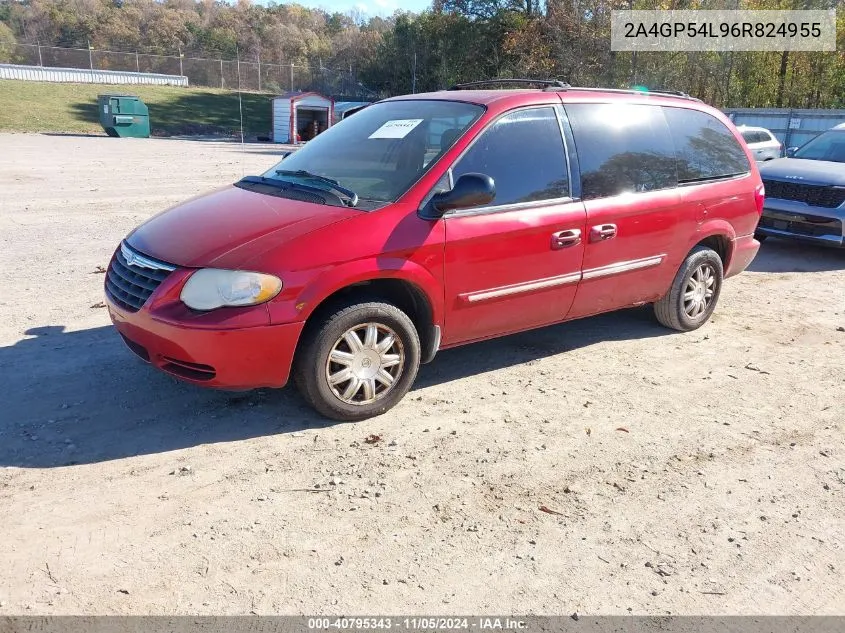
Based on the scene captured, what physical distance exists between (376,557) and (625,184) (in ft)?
11.0

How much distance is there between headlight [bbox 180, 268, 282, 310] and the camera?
12.1 feet

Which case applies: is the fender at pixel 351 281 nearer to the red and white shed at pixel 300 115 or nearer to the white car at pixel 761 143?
the white car at pixel 761 143

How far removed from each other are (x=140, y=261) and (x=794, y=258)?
8.59m

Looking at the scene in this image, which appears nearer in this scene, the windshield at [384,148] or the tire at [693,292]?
the windshield at [384,148]

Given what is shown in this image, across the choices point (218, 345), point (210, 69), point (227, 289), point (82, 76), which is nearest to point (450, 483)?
point (218, 345)

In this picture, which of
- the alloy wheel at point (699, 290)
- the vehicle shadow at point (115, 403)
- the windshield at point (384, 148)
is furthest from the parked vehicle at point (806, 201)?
the windshield at point (384, 148)

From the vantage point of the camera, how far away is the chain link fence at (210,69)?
52625 mm

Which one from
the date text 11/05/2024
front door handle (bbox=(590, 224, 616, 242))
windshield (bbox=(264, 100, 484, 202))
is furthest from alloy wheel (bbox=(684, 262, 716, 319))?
the date text 11/05/2024

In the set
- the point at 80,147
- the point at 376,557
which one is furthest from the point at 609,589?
the point at 80,147

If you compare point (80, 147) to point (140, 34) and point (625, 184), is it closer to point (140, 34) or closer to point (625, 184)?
point (625, 184)

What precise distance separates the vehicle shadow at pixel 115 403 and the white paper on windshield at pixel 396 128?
165cm

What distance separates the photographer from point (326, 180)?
4605 millimetres

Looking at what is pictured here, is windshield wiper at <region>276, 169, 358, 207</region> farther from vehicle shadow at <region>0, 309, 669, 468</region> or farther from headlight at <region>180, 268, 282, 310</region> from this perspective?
vehicle shadow at <region>0, 309, 669, 468</region>

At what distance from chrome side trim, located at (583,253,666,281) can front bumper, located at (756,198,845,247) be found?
4.92 metres
